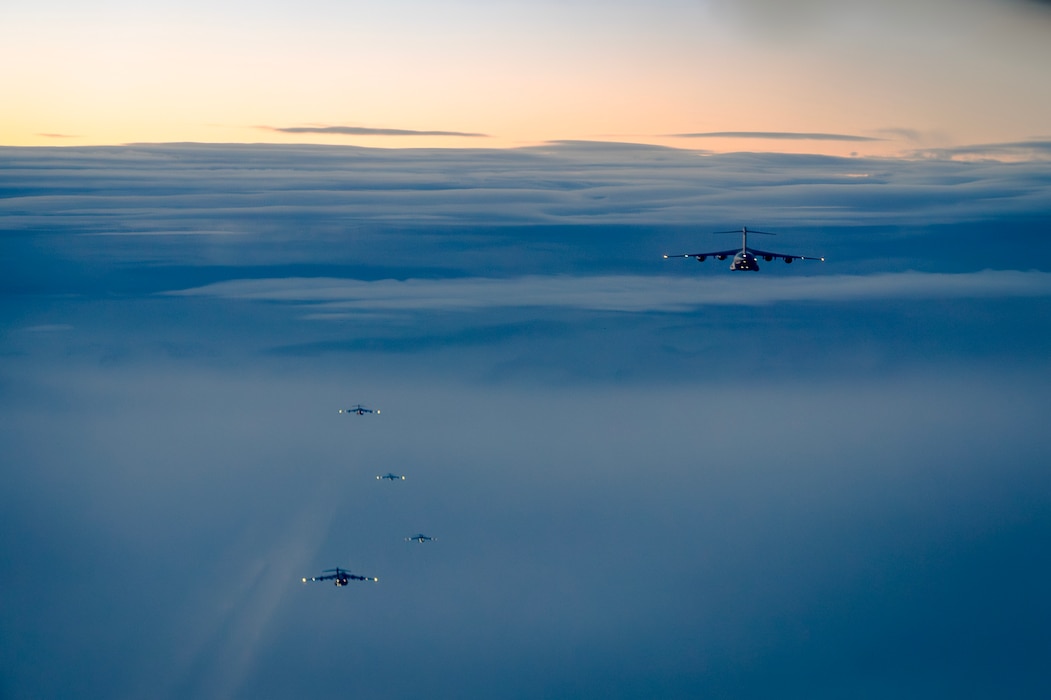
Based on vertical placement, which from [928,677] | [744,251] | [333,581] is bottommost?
[928,677]

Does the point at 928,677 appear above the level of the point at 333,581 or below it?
below

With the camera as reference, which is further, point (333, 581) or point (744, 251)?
point (333, 581)

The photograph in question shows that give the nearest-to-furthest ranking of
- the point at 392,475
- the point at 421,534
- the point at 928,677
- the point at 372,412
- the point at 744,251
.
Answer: the point at 744,251 < the point at 928,677 < the point at 421,534 < the point at 392,475 < the point at 372,412

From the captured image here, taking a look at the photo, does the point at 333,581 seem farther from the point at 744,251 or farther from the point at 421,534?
the point at 744,251

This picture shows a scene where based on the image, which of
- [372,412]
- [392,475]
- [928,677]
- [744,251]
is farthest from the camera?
[372,412]

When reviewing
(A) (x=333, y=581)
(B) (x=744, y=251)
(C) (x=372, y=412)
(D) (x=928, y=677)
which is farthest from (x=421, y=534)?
(B) (x=744, y=251)

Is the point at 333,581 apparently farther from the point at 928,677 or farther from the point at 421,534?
the point at 928,677

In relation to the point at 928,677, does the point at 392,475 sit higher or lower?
higher

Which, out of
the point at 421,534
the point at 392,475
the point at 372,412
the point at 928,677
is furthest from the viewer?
the point at 372,412

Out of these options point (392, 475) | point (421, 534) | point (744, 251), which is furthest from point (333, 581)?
point (744, 251)
